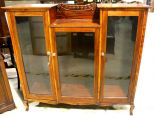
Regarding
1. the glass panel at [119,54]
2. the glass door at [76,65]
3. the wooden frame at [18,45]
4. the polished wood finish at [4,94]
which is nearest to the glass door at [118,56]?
the glass panel at [119,54]

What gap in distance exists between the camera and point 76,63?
1977mm

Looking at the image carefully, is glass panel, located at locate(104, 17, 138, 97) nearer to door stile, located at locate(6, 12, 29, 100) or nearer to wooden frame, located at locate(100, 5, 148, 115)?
wooden frame, located at locate(100, 5, 148, 115)

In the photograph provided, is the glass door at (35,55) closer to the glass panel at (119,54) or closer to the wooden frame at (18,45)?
the wooden frame at (18,45)

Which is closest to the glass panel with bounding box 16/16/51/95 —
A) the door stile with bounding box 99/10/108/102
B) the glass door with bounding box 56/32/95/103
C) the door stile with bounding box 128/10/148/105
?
the glass door with bounding box 56/32/95/103

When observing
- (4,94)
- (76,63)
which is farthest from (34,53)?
(4,94)

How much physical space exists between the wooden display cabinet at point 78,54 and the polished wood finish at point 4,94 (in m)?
0.22

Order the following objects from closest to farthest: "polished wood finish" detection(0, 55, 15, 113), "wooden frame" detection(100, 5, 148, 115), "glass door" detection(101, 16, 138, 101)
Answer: "wooden frame" detection(100, 5, 148, 115)
"glass door" detection(101, 16, 138, 101)
"polished wood finish" detection(0, 55, 15, 113)

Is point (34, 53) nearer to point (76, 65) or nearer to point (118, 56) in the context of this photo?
point (76, 65)

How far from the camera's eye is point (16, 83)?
9.01 feet

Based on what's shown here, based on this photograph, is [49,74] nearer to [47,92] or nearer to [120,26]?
[47,92]

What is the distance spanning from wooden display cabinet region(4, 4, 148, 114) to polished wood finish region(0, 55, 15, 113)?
22 centimetres

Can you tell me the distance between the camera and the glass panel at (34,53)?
1.79 m

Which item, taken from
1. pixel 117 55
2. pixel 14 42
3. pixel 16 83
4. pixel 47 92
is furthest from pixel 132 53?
pixel 16 83

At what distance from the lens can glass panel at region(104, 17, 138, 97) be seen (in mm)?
1693
